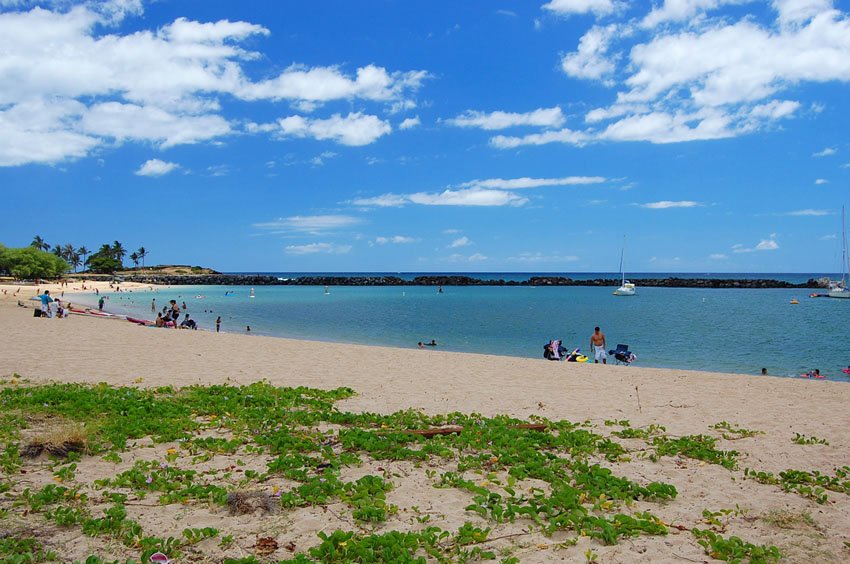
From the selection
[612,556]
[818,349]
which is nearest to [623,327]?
[818,349]

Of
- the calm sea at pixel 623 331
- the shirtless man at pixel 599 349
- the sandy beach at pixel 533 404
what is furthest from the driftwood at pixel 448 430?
the calm sea at pixel 623 331

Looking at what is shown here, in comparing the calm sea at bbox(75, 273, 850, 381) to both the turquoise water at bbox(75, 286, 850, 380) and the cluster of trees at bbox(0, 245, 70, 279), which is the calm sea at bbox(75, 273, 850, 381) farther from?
the cluster of trees at bbox(0, 245, 70, 279)

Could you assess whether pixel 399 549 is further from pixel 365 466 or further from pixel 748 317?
pixel 748 317

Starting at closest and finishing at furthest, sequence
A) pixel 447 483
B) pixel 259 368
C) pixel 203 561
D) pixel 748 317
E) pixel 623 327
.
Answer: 1. pixel 203 561
2. pixel 447 483
3. pixel 259 368
4. pixel 623 327
5. pixel 748 317

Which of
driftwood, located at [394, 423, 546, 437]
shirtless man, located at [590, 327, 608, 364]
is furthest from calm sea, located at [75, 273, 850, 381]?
driftwood, located at [394, 423, 546, 437]

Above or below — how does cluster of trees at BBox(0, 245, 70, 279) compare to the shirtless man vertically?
above

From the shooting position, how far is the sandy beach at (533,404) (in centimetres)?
518

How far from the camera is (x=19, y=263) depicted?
96438 mm

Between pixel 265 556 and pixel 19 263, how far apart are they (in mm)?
114562

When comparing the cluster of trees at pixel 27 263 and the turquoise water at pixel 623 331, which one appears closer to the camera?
the turquoise water at pixel 623 331

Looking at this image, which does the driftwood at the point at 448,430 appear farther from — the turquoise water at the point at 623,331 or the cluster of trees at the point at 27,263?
the cluster of trees at the point at 27,263

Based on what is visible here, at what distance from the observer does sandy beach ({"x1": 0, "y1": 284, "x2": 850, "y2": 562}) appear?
204 inches

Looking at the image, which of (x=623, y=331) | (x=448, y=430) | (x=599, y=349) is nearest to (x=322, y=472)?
(x=448, y=430)

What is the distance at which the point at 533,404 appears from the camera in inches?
441
